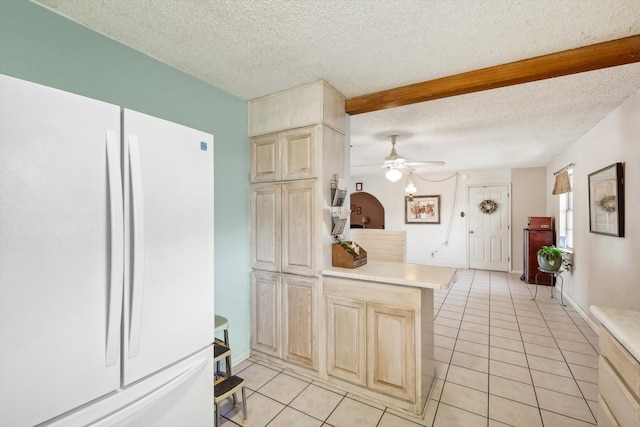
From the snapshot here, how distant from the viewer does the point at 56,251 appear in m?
0.87

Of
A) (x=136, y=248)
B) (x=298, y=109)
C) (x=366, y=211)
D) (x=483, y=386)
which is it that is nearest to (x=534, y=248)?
(x=483, y=386)

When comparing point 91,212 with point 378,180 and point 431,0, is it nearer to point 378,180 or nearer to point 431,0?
point 431,0

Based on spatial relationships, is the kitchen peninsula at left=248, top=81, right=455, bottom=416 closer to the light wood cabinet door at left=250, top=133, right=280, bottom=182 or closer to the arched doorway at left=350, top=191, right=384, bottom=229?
the light wood cabinet door at left=250, top=133, right=280, bottom=182

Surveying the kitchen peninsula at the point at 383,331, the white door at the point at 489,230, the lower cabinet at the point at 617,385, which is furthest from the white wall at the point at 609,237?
the white door at the point at 489,230

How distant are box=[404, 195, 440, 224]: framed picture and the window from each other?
7.97 ft

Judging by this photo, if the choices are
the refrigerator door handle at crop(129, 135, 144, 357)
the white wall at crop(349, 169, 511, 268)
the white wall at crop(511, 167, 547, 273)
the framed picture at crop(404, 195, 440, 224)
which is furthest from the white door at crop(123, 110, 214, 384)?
the white wall at crop(511, 167, 547, 273)

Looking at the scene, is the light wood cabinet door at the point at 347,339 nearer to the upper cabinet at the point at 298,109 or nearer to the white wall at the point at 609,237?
the upper cabinet at the point at 298,109

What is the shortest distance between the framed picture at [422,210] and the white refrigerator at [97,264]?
6591 millimetres

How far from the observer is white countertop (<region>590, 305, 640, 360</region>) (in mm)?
1059

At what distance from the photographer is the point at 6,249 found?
0.78 metres

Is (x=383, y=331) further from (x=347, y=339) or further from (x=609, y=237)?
(x=609, y=237)

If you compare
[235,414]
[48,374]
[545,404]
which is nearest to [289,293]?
[235,414]

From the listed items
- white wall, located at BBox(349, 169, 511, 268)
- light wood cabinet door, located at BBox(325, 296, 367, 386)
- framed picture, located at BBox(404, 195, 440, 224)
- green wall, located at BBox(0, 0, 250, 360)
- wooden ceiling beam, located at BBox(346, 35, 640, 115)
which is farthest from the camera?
framed picture, located at BBox(404, 195, 440, 224)

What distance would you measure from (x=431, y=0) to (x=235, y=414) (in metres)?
2.80
